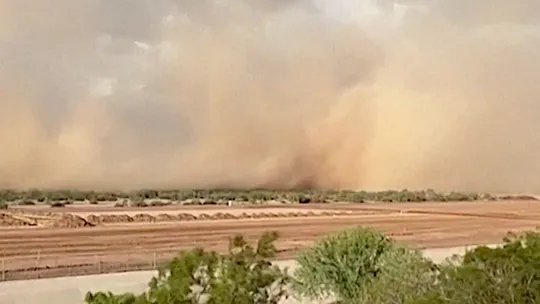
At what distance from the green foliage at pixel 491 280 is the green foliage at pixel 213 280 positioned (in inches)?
A: 148

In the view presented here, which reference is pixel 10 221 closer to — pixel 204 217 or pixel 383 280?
pixel 204 217

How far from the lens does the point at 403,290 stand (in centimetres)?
2191

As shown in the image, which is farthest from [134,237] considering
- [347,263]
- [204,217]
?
[347,263]

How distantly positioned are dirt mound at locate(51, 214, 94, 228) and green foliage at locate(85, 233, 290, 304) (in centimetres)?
6202

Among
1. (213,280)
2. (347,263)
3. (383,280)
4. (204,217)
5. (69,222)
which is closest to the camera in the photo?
(213,280)

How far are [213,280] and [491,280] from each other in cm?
613

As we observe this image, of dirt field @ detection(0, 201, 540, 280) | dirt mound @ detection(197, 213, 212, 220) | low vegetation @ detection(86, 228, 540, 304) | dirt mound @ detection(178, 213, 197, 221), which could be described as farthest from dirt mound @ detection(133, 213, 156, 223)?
low vegetation @ detection(86, 228, 540, 304)

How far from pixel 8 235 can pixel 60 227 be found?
26.9 ft

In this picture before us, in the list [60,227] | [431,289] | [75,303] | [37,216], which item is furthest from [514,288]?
[37,216]

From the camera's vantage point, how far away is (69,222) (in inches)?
3258

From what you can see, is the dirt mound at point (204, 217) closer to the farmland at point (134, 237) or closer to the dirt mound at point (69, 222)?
the farmland at point (134, 237)

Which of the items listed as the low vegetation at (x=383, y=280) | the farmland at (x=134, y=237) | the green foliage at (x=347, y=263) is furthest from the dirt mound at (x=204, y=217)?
the low vegetation at (x=383, y=280)

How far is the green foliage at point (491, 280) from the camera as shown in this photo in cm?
Result: 1944

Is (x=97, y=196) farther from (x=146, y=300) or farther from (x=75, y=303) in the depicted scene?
(x=146, y=300)
